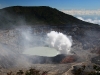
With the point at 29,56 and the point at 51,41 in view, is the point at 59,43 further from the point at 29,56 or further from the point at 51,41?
the point at 29,56

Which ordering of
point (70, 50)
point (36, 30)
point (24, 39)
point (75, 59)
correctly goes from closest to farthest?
point (75, 59)
point (70, 50)
point (24, 39)
point (36, 30)

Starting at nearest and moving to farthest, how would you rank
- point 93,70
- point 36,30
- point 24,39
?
1. point 93,70
2. point 24,39
3. point 36,30

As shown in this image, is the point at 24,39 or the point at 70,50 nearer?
the point at 70,50

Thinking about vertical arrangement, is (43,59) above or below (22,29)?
below

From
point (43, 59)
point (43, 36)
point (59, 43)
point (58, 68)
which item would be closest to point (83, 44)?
point (59, 43)

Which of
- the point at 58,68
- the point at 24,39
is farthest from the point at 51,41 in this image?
the point at 58,68

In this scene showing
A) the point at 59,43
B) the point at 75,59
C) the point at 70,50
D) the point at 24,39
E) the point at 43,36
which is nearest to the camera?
the point at 75,59

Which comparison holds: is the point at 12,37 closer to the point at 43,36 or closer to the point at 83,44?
the point at 43,36

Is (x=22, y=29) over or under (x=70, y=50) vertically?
over

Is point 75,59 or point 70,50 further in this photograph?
point 70,50
